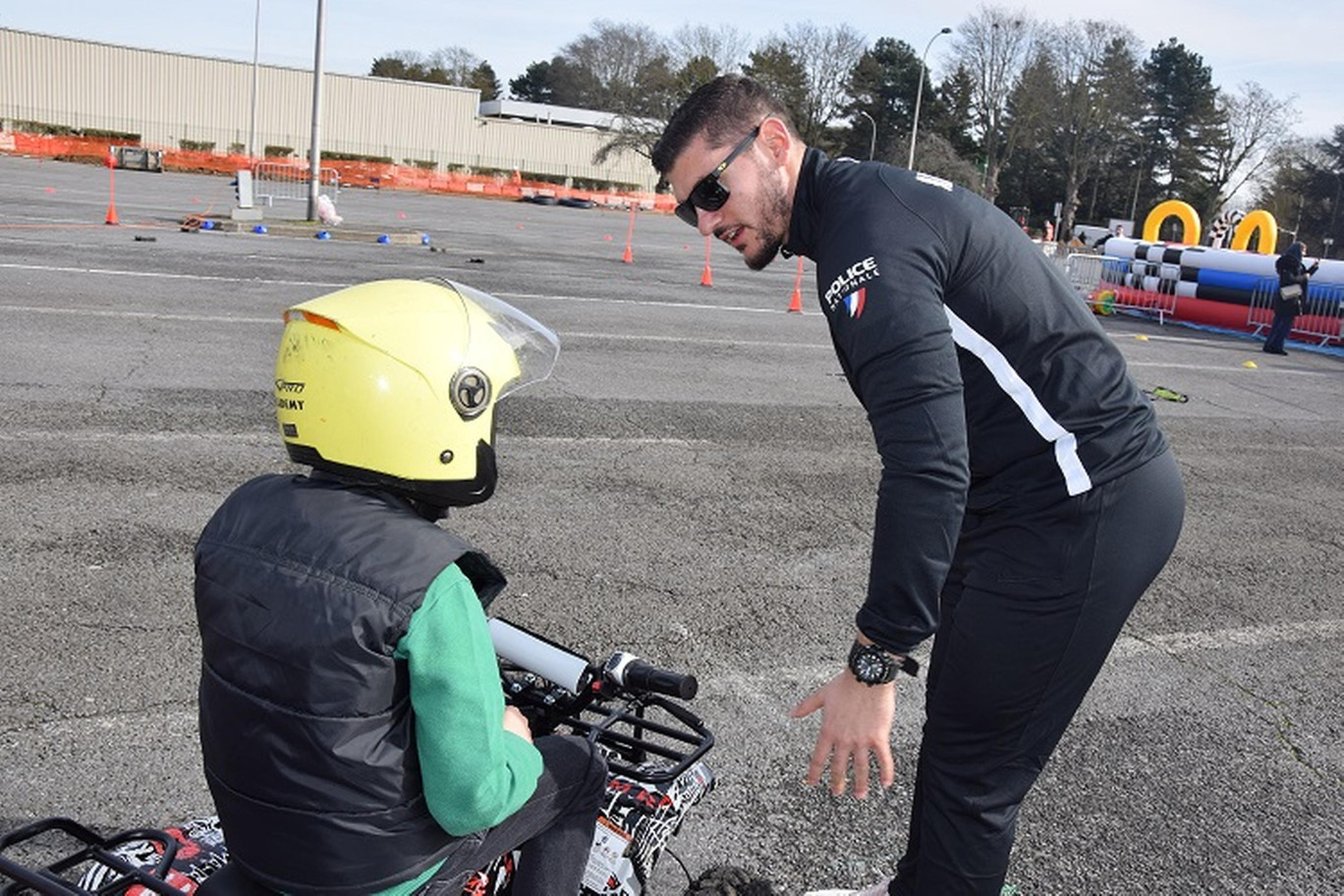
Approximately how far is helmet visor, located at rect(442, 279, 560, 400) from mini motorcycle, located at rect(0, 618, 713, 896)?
1.75 feet

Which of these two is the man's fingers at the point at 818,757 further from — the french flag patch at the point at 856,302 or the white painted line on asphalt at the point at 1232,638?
the white painted line on asphalt at the point at 1232,638

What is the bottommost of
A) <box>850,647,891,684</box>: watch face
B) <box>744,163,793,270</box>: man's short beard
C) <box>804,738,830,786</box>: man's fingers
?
<box>804,738,830,786</box>: man's fingers

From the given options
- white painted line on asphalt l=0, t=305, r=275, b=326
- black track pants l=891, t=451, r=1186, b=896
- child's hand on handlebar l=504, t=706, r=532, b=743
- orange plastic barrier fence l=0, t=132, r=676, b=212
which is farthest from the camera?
orange plastic barrier fence l=0, t=132, r=676, b=212

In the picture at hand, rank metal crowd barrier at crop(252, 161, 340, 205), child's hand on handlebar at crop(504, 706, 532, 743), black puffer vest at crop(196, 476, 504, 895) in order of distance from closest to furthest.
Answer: black puffer vest at crop(196, 476, 504, 895) < child's hand on handlebar at crop(504, 706, 532, 743) < metal crowd barrier at crop(252, 161, 340, 205)

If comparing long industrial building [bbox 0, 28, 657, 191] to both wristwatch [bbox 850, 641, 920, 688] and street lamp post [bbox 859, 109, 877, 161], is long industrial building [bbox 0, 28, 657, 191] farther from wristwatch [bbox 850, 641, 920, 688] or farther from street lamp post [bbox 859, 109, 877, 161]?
wristwatch [bbox 850, 641, 920, 688]

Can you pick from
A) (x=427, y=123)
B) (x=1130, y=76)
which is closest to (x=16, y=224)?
(x=427, y=123)

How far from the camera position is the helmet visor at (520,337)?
6.75 feet

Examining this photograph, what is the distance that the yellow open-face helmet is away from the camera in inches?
72.6

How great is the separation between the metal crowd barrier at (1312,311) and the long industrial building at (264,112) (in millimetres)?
54906

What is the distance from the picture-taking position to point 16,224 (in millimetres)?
17594

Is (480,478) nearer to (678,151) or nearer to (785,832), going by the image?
(678,151)

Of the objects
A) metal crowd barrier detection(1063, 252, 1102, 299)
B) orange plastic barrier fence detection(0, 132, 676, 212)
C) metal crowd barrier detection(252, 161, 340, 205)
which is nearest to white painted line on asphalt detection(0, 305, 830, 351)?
metal crowd barrier detection(1063, 252, 1102, 299)

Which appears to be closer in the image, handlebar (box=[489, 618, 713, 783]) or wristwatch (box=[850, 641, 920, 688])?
wristwatch (box=[850, 641, 920, 688])

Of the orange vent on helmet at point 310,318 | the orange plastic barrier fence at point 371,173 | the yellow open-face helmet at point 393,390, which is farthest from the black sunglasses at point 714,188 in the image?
the orange plastic barrier fence at point 371,173
